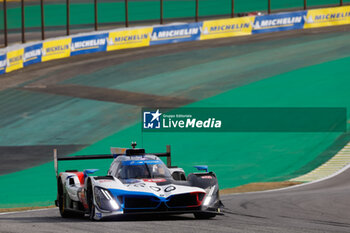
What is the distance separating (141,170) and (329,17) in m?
48.7

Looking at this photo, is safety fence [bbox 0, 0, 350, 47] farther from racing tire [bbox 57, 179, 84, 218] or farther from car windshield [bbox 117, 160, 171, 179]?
car windshield [bbox 117, 160, 171, 179]

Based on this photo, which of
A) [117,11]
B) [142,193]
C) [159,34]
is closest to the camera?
[142,193]

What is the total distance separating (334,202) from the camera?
17984mm

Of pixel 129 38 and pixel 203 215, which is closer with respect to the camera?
pixel 203 215

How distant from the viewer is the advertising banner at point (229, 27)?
58312mm

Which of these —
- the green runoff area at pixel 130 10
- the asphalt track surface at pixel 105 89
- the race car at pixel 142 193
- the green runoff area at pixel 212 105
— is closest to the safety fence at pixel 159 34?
the asphalt track surface at pixel 105 89

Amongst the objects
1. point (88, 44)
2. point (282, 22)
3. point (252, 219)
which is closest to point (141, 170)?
point (252, 219)

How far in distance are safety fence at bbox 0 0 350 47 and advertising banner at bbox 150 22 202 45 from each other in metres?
18.5

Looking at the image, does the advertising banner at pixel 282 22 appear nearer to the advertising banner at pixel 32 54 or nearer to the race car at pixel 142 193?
the advertising banner at pixel 32 54

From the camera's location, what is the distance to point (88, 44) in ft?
175

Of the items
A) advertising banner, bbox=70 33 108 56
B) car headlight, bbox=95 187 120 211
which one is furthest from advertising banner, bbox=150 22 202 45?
car headlight, bbox=95 187 120 211

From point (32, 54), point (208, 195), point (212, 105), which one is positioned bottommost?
point (212, 105)

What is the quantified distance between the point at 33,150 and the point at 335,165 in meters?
13.3

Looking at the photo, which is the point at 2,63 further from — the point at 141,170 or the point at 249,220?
the point at 249,220
